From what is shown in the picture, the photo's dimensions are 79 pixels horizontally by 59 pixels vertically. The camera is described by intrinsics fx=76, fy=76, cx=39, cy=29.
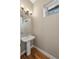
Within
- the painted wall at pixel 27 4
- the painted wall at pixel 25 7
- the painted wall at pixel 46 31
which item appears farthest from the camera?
the painted wall at pixel 27 4

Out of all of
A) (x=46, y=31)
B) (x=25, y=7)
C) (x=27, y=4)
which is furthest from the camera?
(x=27, y=4)

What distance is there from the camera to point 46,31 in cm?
290

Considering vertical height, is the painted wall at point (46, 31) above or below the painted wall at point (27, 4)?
below

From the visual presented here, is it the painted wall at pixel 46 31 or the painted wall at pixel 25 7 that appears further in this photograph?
the painted wall at pixel 25 7

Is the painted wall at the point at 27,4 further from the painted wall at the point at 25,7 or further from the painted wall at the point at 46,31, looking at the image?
the painted wall at the point at 46,31

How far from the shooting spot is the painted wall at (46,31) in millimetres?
2461

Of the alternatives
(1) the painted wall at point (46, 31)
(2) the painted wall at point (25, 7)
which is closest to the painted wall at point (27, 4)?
(2) the painted wall at point (25, 7)

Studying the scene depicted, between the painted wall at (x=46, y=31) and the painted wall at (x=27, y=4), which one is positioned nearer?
the painted wall at (x=46, y=31)

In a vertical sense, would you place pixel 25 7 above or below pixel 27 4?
below

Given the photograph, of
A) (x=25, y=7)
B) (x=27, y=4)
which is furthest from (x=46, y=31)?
(x=27, y=4)

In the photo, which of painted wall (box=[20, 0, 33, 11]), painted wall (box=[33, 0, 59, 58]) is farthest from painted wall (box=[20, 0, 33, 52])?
painted wall (box=[33, 0, 59, 58])

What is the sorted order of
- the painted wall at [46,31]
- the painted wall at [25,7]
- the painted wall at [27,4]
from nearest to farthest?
the painted wall at [46,31]
the painted wall at [25,7]
the painted wall at [27,4]

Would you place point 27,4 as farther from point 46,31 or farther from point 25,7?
point 46,31
